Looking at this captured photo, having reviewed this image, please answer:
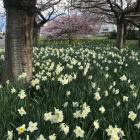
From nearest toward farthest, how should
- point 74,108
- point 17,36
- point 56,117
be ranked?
point 56,117, point 74,108, point 17,36

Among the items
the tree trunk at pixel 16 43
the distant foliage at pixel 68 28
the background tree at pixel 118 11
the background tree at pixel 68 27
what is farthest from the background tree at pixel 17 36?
the distant foliage at pixel 68 28

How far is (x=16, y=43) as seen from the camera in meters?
7.04

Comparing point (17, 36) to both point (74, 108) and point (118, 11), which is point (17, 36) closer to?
point (74, 108)

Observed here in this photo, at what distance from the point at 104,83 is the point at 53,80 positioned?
766mm

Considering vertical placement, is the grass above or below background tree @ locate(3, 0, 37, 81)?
below

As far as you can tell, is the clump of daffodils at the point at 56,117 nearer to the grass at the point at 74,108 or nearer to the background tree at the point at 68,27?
the grass at the point at 74,108

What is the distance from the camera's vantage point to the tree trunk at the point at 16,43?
23.0 feet

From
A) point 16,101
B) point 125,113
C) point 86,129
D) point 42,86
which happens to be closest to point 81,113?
point 86,129

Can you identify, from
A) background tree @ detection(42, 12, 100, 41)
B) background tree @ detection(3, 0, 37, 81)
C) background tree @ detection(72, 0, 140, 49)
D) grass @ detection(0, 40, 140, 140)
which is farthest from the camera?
background tree @ detection(42, 12, 100, 41)

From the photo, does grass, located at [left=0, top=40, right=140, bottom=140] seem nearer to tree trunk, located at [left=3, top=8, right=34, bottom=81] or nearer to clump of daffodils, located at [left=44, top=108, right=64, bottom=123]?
clump of daffodils, located at [left=44, top=108, right=64, bottom=123]

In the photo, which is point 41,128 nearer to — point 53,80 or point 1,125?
point 1,125

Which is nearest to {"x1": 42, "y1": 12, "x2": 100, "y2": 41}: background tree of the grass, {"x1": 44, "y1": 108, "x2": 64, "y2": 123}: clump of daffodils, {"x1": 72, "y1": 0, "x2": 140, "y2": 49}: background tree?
{"x1": 72, "y1": 0, "x2": 140, "y2": 49}: background tree

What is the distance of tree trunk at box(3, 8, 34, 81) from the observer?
701cm

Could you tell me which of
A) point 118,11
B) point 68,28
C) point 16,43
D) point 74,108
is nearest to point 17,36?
point 16,43
